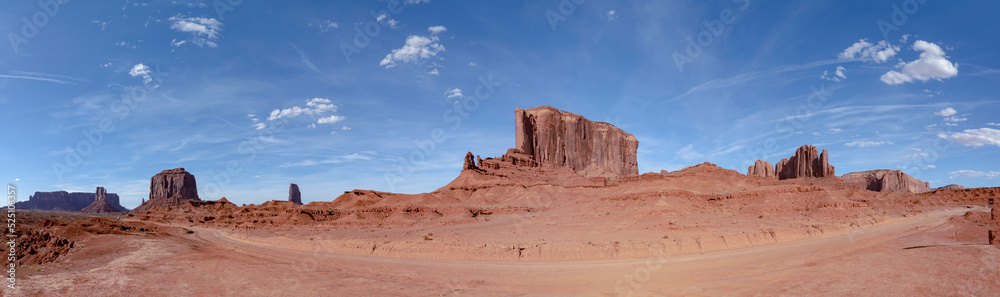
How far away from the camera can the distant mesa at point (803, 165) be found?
420 feet

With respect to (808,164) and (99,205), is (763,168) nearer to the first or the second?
(808,164)

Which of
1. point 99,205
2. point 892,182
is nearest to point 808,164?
point 892,182

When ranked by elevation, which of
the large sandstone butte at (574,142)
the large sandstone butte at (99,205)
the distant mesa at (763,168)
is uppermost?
the large sandstone butte at (574,142)

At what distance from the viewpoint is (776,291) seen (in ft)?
45.8

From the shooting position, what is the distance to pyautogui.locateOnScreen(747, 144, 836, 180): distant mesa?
127894mm

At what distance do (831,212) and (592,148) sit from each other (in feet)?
415

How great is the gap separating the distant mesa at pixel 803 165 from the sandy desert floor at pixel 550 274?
12802cm

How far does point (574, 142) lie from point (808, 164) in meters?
75.5

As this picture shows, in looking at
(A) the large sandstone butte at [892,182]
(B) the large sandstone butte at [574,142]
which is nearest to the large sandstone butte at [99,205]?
(B) the large sandstone butte at [574,142]

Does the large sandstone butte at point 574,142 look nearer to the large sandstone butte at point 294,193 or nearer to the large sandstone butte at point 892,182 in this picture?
the large sandstone butte at point 892,182

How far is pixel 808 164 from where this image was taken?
437 feet

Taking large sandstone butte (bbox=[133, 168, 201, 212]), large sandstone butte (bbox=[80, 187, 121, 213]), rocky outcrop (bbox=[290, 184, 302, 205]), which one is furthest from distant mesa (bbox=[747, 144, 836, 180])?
large sandstone butte (bbox=[80, 187, 121, 213])

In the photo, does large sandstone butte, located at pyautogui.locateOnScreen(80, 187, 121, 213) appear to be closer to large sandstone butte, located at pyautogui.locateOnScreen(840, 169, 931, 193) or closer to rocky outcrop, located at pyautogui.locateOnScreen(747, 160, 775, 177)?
rocky outcrop, located at pyautogui.locateOnScreen(747, 160, 775, 177)

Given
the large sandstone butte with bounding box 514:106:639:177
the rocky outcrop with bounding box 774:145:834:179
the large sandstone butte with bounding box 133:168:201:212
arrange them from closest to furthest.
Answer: the rocky outcrop with bounding box 774:145:834:179
the large sandstone butte with bounding box 514:106:639:177
the large sandstone butte with bounding box 133:168:201:212
